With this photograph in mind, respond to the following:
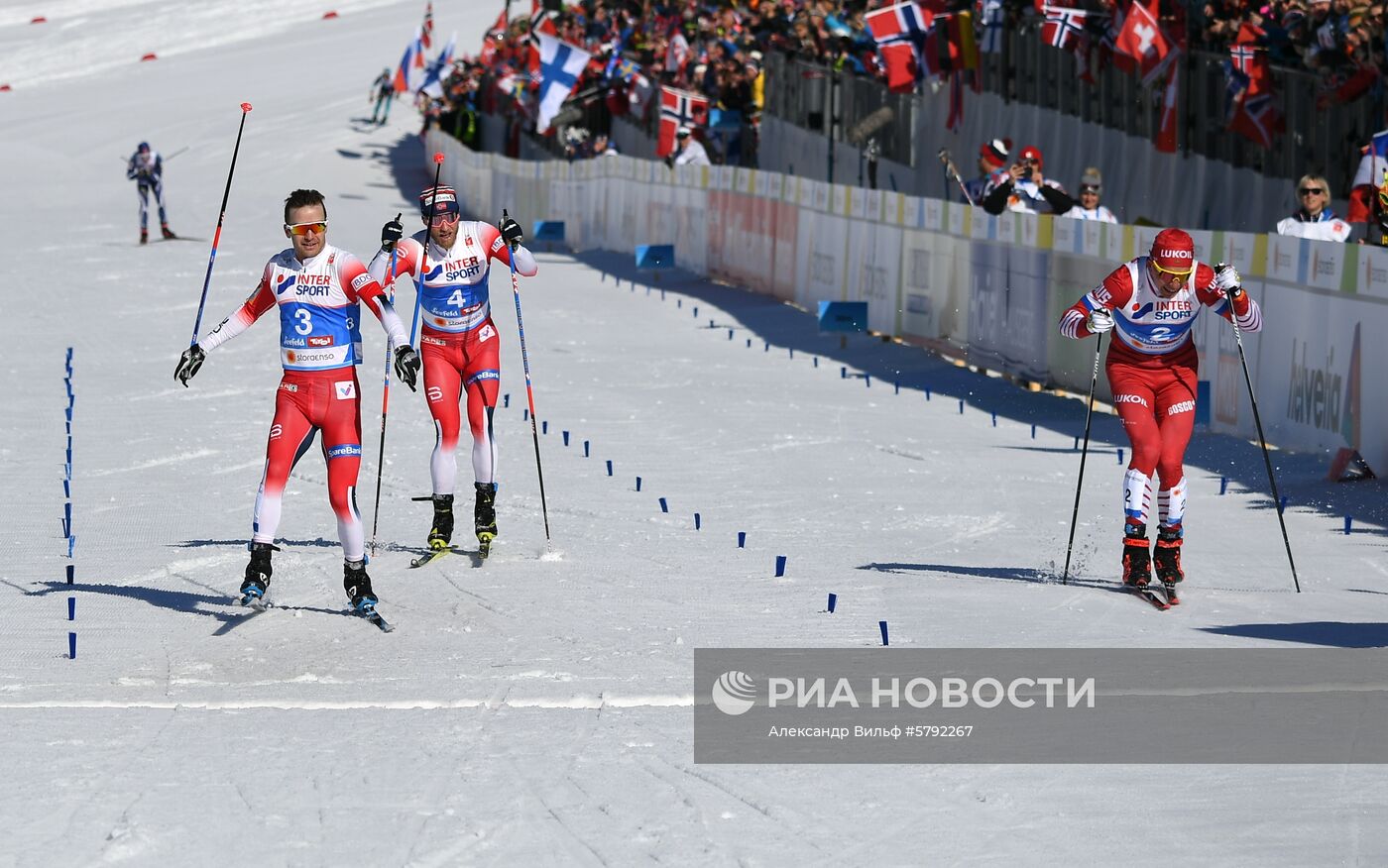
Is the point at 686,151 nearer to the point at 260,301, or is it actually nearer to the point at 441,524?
the point at 441,524

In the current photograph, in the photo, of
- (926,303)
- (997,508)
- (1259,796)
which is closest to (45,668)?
(1259,796)

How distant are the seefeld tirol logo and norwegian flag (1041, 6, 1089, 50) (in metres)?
16.1

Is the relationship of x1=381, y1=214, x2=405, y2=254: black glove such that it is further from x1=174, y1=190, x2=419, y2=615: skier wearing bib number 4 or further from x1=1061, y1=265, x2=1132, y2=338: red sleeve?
x1=1061, y1=265, x2=1132, y2=338: red sleeve

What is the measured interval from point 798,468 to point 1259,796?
8608 millimetres

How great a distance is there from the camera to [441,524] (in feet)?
40.8

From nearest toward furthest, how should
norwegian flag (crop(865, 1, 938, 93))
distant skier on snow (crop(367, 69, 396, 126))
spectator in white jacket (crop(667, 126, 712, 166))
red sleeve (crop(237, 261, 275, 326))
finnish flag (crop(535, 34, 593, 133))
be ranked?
red sleeve (crop(237, 261, 275, 326)) < norwegian flag (crop(865, 1, 938, 93)) < spectator in white jacket (crop(667, 126, 712, 166)) < finnish flag (crop(535, 34, 593, 133)) < distant skier on snow (crop(367, 69, 396, 126))

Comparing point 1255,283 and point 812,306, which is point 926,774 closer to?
point 1255,283

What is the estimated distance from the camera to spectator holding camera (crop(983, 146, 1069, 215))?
69.8ft

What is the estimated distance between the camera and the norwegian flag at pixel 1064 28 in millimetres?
24250

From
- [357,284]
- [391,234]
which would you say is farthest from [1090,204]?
[357,284]

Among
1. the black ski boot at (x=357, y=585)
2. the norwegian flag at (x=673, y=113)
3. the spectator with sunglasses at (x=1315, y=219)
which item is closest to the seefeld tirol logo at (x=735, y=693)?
the black ski boot at (x=357, y=585)

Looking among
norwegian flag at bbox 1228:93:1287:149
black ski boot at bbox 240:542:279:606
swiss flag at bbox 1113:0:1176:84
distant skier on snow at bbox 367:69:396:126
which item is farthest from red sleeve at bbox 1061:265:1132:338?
distant skier on snow at bbox 367:69:396:126

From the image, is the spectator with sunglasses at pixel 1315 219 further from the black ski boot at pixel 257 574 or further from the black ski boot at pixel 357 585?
the black ski boot at pixel 257 574
